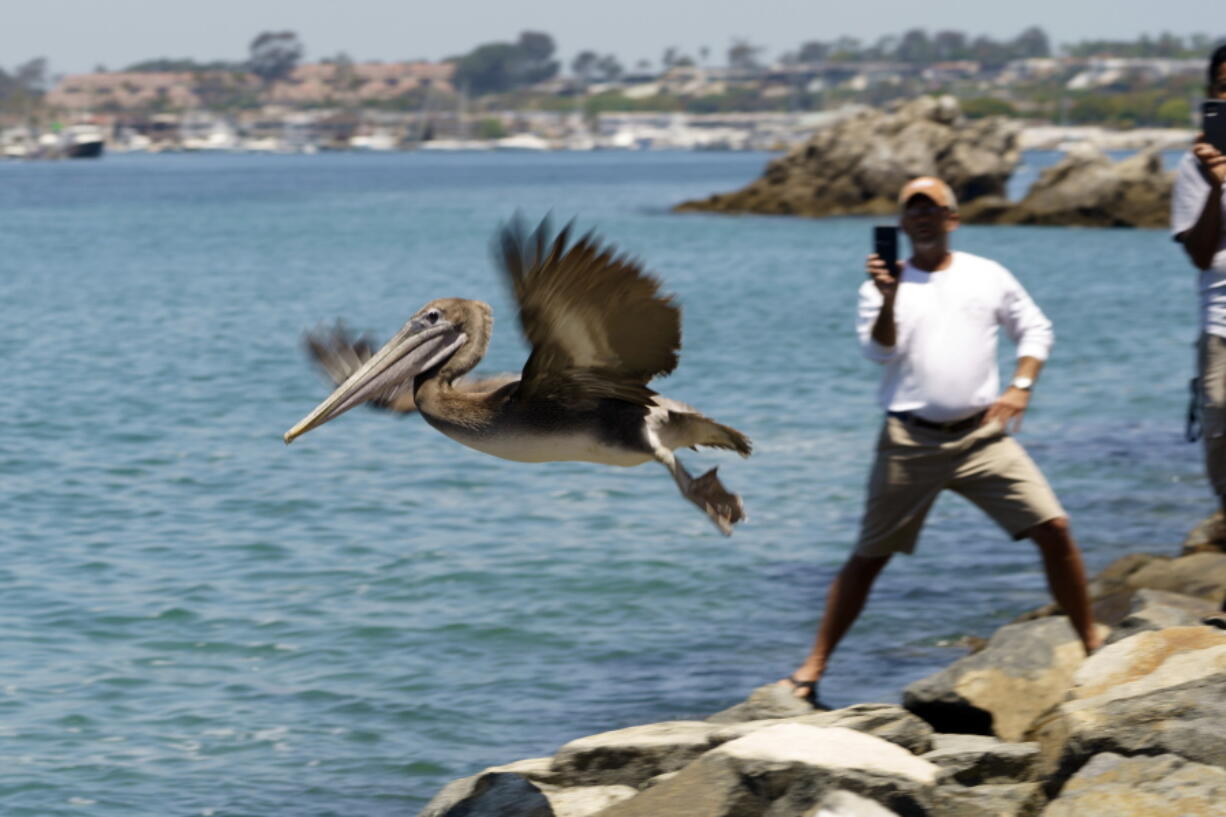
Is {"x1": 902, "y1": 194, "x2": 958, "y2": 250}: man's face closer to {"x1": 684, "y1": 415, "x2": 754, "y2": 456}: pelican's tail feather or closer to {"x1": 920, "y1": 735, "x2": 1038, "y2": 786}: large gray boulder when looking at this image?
{"x1": 684, "y1": 415, "x2": 754, "y2": 456}: pelican's tail feather

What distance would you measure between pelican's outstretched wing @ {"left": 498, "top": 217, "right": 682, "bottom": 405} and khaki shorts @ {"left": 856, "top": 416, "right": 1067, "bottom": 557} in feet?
6.17

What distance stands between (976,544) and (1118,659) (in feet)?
22.0

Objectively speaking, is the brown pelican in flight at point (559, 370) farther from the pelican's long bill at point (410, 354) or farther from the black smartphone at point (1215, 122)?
the black smartphone at point (1215, 122)

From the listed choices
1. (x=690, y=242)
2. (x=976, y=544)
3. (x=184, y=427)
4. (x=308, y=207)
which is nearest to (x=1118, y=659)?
(x=976, y=544)

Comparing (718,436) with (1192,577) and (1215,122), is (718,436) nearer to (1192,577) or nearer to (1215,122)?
(1215,122)

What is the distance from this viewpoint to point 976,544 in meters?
12.3

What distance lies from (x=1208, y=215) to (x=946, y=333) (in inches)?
43.9

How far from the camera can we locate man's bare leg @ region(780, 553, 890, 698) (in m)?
6.98

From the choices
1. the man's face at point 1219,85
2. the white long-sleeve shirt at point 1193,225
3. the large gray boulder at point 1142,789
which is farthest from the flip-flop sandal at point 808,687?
the man's face at point 1219,85

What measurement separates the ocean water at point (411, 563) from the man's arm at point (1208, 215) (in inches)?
123

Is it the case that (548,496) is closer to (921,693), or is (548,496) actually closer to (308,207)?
(921,693)

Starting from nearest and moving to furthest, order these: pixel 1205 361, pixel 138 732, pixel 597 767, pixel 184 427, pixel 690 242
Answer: pixel 597 767
pixel 1205 361
pixel 138 732
pixel 184 427
pixel 690 242

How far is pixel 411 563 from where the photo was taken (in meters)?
12.3

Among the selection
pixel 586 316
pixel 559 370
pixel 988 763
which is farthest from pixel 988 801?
pixel 586 316
